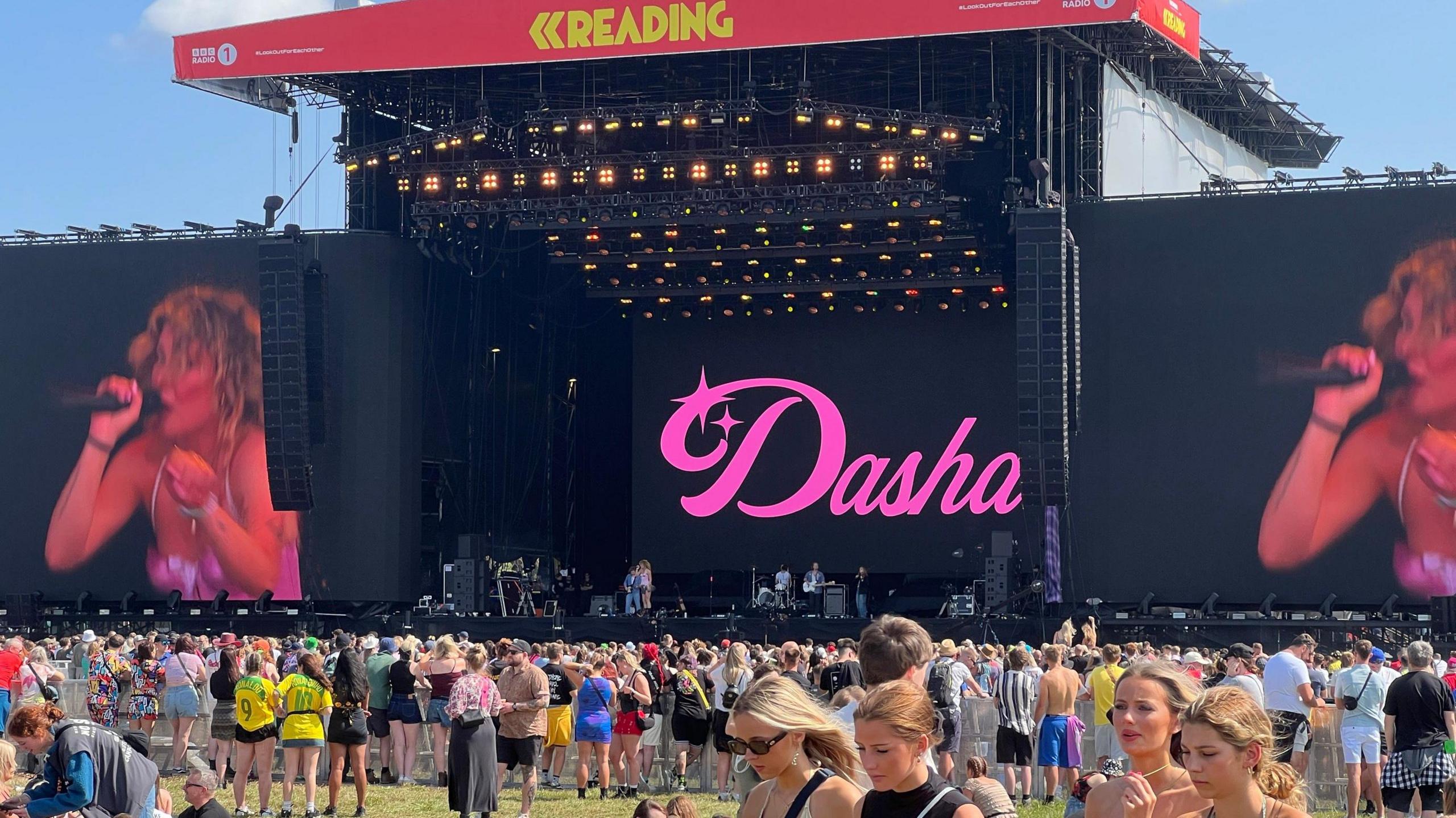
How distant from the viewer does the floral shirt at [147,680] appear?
559 inches

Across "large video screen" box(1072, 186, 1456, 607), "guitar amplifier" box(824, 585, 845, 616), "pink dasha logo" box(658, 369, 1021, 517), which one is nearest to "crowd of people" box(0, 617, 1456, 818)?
"large video screen" box(1072, 186, 1456, 607)

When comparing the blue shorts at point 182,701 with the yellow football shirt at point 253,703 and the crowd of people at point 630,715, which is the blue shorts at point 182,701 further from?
the yellow football shirt at point 253,703

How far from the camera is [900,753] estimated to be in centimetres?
403

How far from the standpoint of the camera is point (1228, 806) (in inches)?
152

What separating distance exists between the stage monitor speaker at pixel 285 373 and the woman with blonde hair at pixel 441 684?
11.0 metres

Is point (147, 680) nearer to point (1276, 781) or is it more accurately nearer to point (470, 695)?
point (470, 695)

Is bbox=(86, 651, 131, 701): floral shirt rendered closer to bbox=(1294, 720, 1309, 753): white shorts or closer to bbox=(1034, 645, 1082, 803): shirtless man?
bbox=(1034, 645, 1082, 803): shirtless man

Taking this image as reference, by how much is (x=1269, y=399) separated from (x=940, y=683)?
12.9 meters

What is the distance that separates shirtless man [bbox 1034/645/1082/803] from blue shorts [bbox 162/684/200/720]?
6.09 metres

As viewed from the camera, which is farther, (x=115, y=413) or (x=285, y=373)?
(x=115, y=413)

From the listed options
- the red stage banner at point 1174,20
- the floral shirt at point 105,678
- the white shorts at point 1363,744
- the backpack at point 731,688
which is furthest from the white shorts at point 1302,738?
the red stage banner at point 1174,20

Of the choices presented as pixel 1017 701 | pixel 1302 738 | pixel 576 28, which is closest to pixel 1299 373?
pixel 576 28

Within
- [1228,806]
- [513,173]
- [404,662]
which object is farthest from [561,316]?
[1228,806]

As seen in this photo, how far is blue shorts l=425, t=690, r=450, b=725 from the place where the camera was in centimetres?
1340
